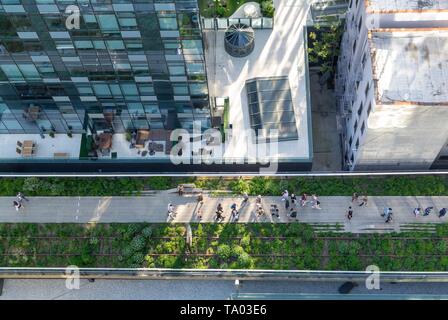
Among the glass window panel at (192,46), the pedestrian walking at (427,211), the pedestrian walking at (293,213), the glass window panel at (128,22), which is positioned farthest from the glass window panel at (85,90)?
the pedestrian walking at (427,211)

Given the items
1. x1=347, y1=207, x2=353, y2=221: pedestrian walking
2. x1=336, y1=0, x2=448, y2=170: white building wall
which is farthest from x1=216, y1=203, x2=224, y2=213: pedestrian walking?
x1=336, y1=0, x2=448, y2=170: white building wall

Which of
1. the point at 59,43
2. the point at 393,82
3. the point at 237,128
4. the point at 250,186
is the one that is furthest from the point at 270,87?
the point at 59,43

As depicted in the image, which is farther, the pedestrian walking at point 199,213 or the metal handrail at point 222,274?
the pedestrian walking at point 199,213

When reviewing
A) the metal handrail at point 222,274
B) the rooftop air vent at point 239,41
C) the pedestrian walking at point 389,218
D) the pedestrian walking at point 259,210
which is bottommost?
the metal handrail at point 222,274

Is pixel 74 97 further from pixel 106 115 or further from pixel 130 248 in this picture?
pixel 130 248

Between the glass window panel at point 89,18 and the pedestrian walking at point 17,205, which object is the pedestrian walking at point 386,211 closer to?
the glass window panel at point 89,18

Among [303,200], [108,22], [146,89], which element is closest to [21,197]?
[146,89]

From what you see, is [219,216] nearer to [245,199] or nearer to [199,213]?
[199,213]
